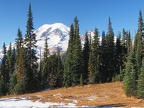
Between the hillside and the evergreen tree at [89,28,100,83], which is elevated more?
the evergreen tree at [89,28,100,83]

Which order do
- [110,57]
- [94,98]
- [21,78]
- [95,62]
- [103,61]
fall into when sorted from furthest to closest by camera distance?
[110,57]
[103,61]
[95,62]
[21,78]
[94,98]

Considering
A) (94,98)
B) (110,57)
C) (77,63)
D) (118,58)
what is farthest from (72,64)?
(94,98)

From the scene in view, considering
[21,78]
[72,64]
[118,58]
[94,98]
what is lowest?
[94,98]

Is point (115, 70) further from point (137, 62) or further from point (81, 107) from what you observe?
point (81, 107)

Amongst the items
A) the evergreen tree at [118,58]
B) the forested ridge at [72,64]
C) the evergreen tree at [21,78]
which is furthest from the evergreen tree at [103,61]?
the evergreen tree at [21,78]

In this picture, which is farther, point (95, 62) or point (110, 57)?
point (110, 57)

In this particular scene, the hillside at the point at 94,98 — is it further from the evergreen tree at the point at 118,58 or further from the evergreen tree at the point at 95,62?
the evergreen tree at the point at 118,58

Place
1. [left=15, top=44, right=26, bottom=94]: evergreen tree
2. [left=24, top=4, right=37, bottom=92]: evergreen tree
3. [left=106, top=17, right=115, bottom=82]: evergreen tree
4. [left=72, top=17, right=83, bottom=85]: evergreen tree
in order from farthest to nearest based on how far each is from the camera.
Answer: [left=106, top=17, right=115, bottom=82]: evergreen tree < [left=72, top=17, right=83, bottom=85]: evergreen tree < [left=24, top=4, right=37, bottom=92]: evergreen tree < [left=15, top=44, right=26, bottom=94]: evergreen tree

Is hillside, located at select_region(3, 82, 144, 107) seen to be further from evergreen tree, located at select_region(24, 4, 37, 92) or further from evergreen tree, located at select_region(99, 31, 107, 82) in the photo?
evergreen tree, located at select_region(99, 31, 107, 82)

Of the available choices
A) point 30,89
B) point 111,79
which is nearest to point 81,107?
point 30,89

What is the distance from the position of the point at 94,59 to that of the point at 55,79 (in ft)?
40.9

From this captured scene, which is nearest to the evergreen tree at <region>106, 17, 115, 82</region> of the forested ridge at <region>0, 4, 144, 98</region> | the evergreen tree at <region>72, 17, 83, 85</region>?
the forested ridge at <region>0, 4, 144, 98</region>

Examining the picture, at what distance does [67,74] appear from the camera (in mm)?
74625

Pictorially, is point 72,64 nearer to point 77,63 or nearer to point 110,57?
point 77,63
